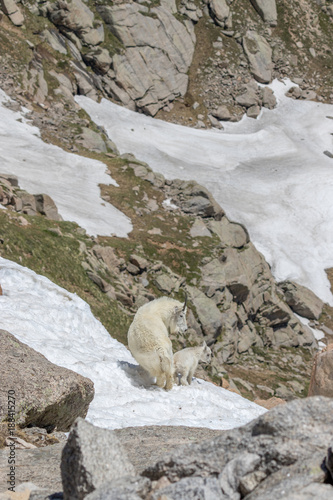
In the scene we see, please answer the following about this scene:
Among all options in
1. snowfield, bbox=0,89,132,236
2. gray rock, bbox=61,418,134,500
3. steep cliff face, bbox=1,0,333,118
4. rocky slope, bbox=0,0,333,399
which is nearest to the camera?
gray rock, bbox=61,418,134,500

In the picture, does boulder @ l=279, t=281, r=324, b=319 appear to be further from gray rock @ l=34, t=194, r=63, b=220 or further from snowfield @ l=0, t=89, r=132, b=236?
gray rock @ l=34, t=194, r=63, b=220

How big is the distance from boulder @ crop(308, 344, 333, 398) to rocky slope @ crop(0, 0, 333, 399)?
10.9 meters

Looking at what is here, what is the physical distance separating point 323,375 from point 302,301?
3064 centimetres

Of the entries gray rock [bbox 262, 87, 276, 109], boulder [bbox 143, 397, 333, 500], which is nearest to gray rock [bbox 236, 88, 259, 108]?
gray rock [bbox 262, 87, 276, 109]

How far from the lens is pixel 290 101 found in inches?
3044

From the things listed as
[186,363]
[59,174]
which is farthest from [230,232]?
[186,363]

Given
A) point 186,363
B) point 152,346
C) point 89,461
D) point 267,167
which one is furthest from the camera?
point 267,167

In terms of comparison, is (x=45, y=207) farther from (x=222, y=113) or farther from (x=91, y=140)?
(x=222, y=113)

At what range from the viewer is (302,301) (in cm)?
4056

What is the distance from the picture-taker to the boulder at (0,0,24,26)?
2248 inches

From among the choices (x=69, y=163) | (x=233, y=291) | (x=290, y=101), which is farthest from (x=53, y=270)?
(x=290, y=101)

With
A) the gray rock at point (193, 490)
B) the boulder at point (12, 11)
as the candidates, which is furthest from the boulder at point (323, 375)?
the boulder at point (12, 11)

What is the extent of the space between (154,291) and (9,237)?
35.8ft

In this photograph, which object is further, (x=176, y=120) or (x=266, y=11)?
(x=266, y=11)
